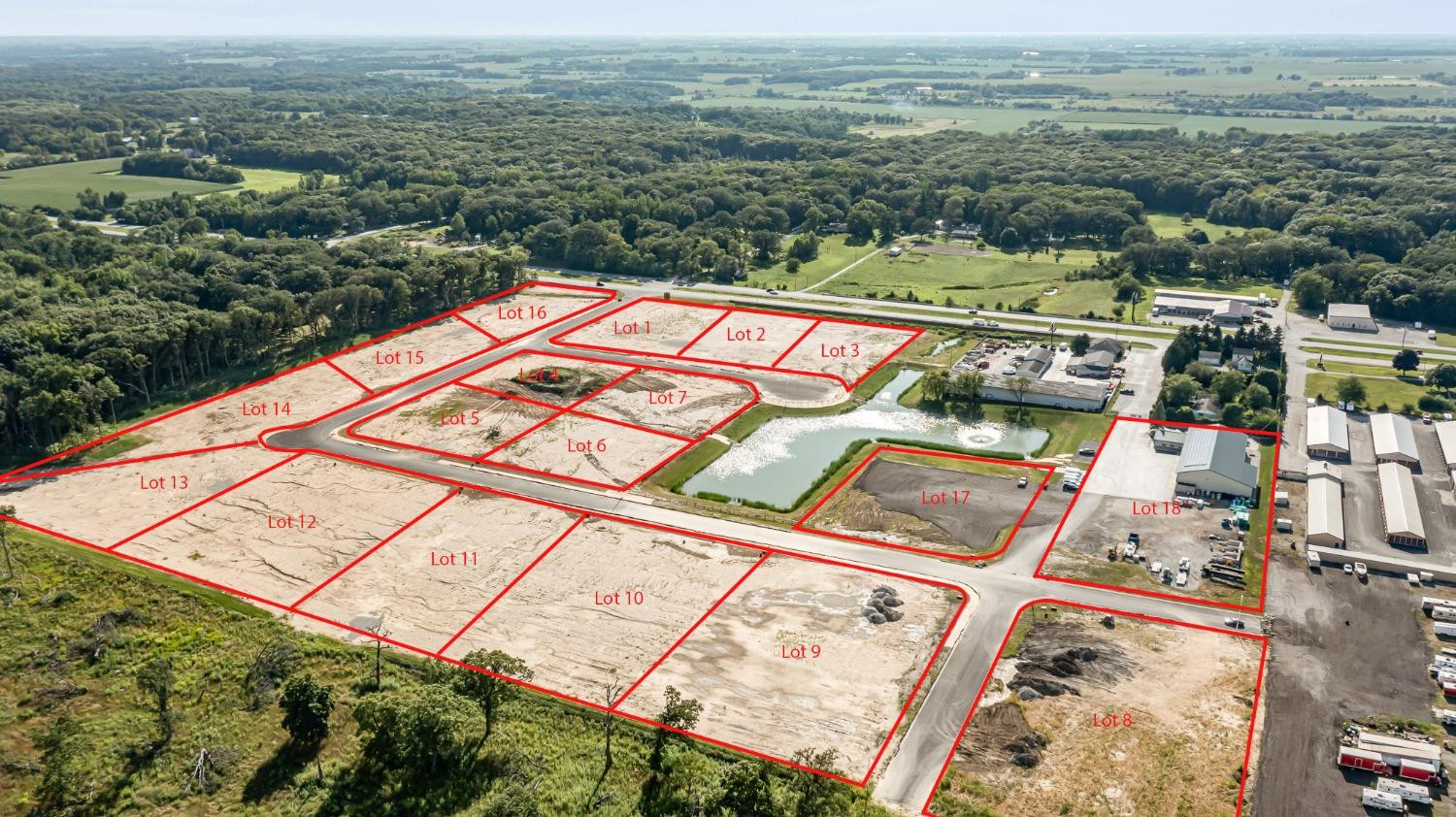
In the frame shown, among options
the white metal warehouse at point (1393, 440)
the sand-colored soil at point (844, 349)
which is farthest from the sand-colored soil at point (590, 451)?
the white metal warehouse at point (1393, 440)

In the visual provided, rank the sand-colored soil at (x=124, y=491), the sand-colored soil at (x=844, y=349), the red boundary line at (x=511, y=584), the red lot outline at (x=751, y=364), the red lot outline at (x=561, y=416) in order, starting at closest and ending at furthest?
1. the red boundary line at (x=511, y=584)
2. the sand-colored soil at (x=124, y=491)
3. the red lot outline at (x=561, y=416)
4. the red lot outline at (x=751, y=364)
5. the sand-colored soil at (x=844, y=349)

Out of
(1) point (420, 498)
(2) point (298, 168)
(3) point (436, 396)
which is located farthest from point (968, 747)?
(2) point (298, 168)

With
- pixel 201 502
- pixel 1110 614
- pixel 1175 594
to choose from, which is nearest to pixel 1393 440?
pixel 1175 594

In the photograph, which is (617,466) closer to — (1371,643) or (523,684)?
(523,684)

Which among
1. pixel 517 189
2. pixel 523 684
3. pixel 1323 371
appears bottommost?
pixel 523 684

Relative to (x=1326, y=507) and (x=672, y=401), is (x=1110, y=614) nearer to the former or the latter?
(x=1326, y=507)

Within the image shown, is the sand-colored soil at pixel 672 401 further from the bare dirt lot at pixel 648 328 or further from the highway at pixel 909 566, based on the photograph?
the bare dirt lot at pixel 648 328
